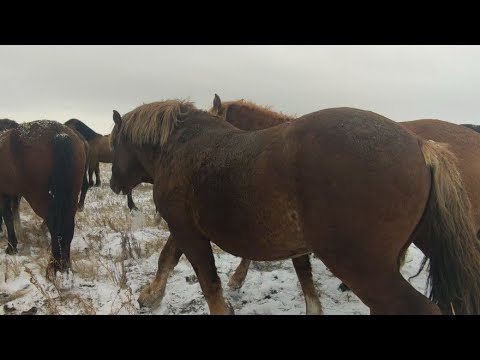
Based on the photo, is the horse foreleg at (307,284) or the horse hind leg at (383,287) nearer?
the horse hind leg at (383,287)

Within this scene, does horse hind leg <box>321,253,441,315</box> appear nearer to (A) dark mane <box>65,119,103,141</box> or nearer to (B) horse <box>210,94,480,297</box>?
(B) horse <box>210,94,480,297</box>

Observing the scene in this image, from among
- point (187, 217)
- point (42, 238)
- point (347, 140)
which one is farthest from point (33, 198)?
point (347, 140)

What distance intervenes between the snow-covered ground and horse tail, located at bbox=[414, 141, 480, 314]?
1.56m

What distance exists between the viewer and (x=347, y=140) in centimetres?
217

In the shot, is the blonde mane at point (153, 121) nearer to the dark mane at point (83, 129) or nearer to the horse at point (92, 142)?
the horse at point (92, 142)

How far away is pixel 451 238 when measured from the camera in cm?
219

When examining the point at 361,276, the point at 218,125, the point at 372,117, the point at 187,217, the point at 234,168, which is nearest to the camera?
the point at 361,276

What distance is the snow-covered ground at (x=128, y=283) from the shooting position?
366cm

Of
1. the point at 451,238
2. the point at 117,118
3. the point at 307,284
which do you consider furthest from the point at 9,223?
the point at 451,238

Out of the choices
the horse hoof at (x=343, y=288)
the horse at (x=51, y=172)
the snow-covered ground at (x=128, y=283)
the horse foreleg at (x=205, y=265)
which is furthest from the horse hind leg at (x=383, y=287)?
the horse at (x=51, y=172)

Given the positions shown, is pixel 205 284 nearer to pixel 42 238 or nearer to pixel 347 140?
pixel 347 140

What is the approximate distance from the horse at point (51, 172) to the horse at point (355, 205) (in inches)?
111

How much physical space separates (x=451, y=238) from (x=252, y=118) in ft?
11.9
